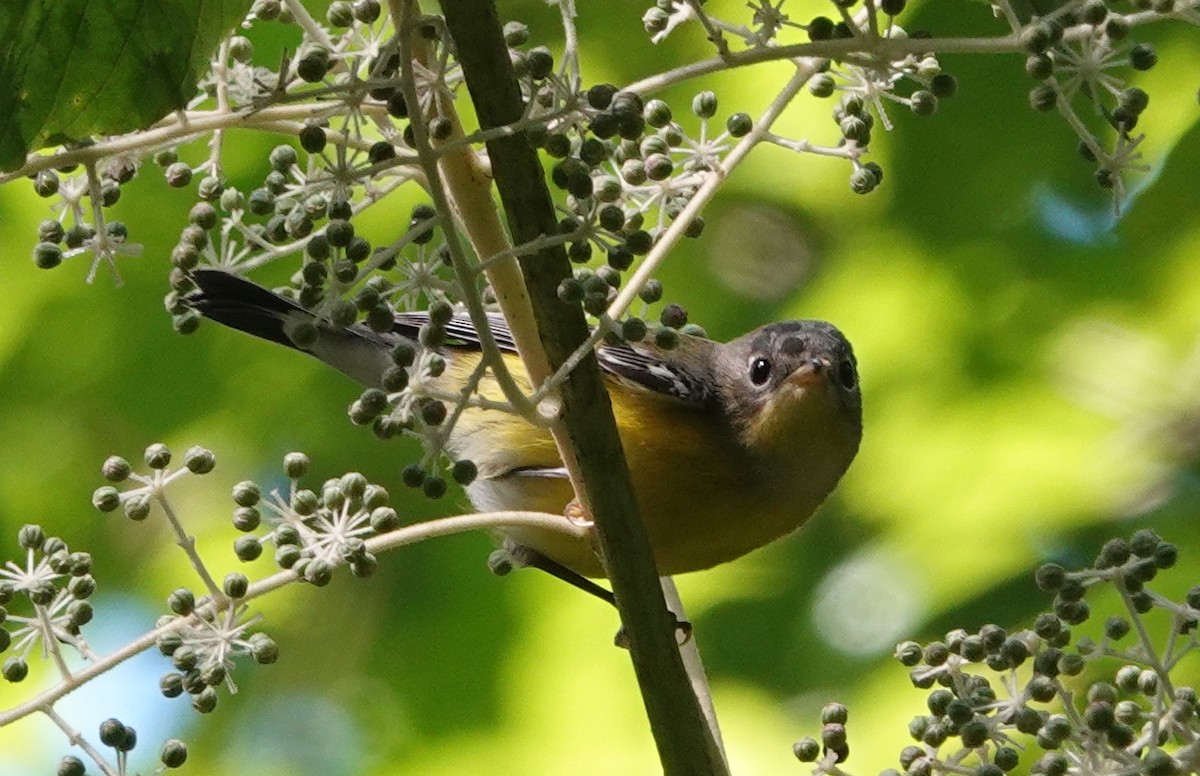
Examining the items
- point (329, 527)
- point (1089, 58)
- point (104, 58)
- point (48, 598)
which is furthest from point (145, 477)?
point (1089, 58)

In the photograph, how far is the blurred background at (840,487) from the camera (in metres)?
3.56

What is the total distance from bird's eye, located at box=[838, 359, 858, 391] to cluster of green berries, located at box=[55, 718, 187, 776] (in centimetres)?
189

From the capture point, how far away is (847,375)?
143 inches

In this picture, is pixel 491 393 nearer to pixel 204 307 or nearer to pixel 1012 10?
pixel 204 307

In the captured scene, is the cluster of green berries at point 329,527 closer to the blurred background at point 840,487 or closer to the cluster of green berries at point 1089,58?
the cluster of green berries at point 1089,58

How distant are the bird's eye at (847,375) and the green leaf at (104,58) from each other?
212 cm

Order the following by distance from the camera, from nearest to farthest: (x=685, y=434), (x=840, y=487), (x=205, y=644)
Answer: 1. (x=205, y=644)
2. (x=685, y=434)
3. (x=840, y=487)

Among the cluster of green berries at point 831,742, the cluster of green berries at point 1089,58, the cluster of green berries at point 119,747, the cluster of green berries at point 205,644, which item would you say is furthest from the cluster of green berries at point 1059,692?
the cluster of green berries at point 119,747

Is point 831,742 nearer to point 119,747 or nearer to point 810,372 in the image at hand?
point 119,747

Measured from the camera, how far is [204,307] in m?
3.34

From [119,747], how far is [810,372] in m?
1.88

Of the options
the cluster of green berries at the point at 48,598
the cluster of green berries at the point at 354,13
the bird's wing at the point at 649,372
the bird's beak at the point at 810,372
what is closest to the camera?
the cluster of green berries at the point at 354,13

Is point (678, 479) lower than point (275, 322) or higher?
lower

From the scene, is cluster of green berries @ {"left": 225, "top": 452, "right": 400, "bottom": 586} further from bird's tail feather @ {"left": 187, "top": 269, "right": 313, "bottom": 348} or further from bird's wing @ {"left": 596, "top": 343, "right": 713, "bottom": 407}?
bird's wing @ {"left": 596, "top": 343, "right": 713, "bottom": 407}
